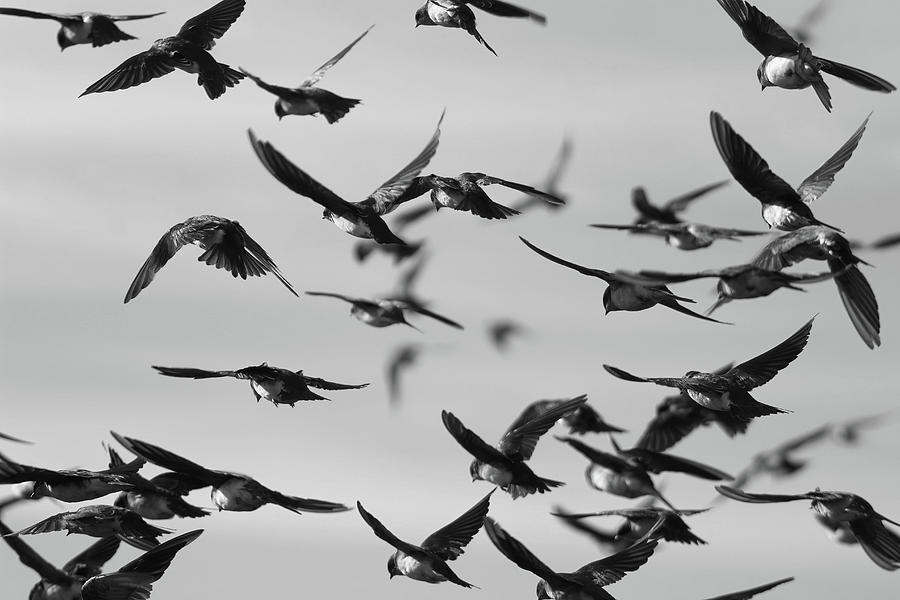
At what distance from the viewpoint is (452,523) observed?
15578mm

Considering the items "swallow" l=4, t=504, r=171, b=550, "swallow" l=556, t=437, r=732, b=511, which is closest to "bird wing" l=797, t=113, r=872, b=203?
"swallow" l=556, t=437, r=732, b=511

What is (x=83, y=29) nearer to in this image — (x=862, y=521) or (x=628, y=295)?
(x=628, y=295)

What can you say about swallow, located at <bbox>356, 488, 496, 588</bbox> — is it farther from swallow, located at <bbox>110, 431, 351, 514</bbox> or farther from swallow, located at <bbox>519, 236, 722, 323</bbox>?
swallow, located at <bbox>519, 236, 722, 323</bbox>

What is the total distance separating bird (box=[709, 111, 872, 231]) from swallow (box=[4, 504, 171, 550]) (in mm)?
7812

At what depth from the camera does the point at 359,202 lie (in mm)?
15898

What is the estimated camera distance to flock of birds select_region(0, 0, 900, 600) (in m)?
13.9

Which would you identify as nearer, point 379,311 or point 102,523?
point 102,523

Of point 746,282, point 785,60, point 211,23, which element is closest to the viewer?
point 746,282

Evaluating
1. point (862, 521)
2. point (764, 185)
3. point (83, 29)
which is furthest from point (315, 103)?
point (862, 521)

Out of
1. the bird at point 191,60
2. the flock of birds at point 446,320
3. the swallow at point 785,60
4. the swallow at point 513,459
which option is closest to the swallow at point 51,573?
the flock of birds at point 446,320

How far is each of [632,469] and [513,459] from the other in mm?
2770

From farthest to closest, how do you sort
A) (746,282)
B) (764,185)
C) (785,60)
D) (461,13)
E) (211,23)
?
(211,23) < (461,13) < (785,60) < (764,185) < (746,282)

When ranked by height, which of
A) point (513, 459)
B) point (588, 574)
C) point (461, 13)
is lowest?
point (588, 574)

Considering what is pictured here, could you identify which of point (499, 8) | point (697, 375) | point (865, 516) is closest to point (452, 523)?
point (697, 375)
